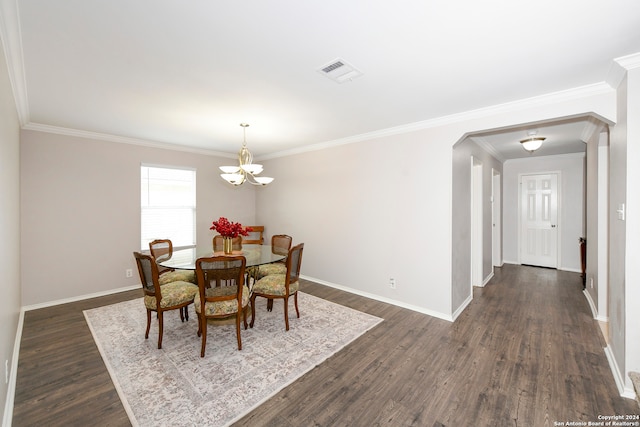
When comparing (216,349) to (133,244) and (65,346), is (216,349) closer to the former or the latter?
(65,346)

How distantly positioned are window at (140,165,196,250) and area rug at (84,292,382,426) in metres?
1.45

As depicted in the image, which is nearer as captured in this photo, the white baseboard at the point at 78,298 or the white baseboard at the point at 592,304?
the white baseboard at the point at 592,304

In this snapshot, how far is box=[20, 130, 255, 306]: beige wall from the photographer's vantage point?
3703 millimetres

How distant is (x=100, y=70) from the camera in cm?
222

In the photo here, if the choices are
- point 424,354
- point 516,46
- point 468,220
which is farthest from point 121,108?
point 468,220

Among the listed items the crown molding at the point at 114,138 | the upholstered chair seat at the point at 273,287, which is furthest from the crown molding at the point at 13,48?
the upholstered chair seat at the point at 273,287

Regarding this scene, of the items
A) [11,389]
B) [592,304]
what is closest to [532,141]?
[592,304]

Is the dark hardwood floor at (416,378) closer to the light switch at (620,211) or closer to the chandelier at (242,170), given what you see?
the light switch at (620,211)

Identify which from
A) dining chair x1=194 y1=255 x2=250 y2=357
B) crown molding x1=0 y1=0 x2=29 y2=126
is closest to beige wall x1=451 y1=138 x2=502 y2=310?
dining chair x1=194 y1=255 x2=250 y2=357

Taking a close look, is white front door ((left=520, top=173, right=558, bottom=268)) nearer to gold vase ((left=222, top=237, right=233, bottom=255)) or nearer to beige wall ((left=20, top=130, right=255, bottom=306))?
gold vase ((left=222, top=237, right=233, bottom=255))

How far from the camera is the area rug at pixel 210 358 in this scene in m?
1.94

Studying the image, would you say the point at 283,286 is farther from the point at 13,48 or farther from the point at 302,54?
the point at 13,48

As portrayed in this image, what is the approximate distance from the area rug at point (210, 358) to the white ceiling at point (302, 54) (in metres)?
2.51

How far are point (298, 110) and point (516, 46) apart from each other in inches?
80.5
